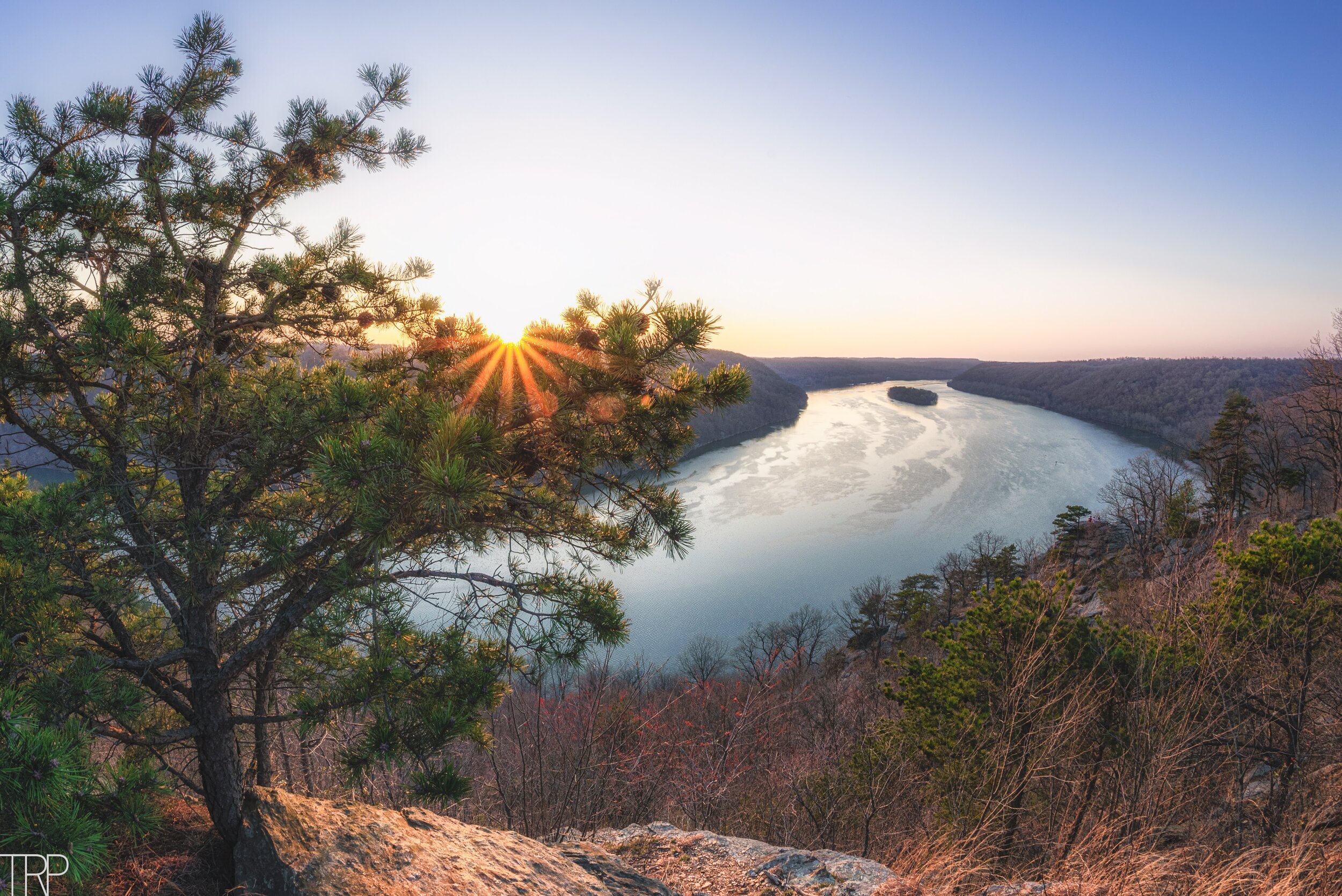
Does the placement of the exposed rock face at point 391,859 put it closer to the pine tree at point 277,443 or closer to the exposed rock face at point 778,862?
the pine tree at point 277,443

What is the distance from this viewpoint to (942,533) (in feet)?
111

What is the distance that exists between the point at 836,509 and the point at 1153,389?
250 feet

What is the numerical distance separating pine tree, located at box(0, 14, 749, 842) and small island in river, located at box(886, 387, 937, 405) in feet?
324

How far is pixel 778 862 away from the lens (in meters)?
3.33

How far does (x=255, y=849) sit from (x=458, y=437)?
167 cm

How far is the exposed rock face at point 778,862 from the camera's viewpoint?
301 centimetres

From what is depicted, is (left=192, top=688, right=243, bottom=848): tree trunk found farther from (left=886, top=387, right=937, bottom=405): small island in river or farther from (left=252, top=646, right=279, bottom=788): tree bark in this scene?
(left=886, top=387, right=937, bottom=405): small island in river

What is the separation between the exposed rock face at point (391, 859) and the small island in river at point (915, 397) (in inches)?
3899

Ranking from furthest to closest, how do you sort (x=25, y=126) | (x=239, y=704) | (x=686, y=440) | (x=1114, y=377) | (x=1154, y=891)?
(x=1114, y=377) < (x=239, y=704) < (x=686, y=440) < (x=25, y=126) < (x=1154, y=891)

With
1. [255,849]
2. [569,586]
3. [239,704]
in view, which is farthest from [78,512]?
[239,704]

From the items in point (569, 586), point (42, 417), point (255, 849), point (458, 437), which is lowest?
point (255, 849)

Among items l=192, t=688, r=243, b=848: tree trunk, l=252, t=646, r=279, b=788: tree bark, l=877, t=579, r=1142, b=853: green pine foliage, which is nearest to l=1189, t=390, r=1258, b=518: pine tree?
l=877, t=579, r=1142, b=853: green pine foliage

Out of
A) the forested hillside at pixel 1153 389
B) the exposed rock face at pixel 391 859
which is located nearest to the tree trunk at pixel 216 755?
the exposed rock face at pixel 391 859

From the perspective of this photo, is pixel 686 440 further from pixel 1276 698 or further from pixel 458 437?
pixel 1276 698
